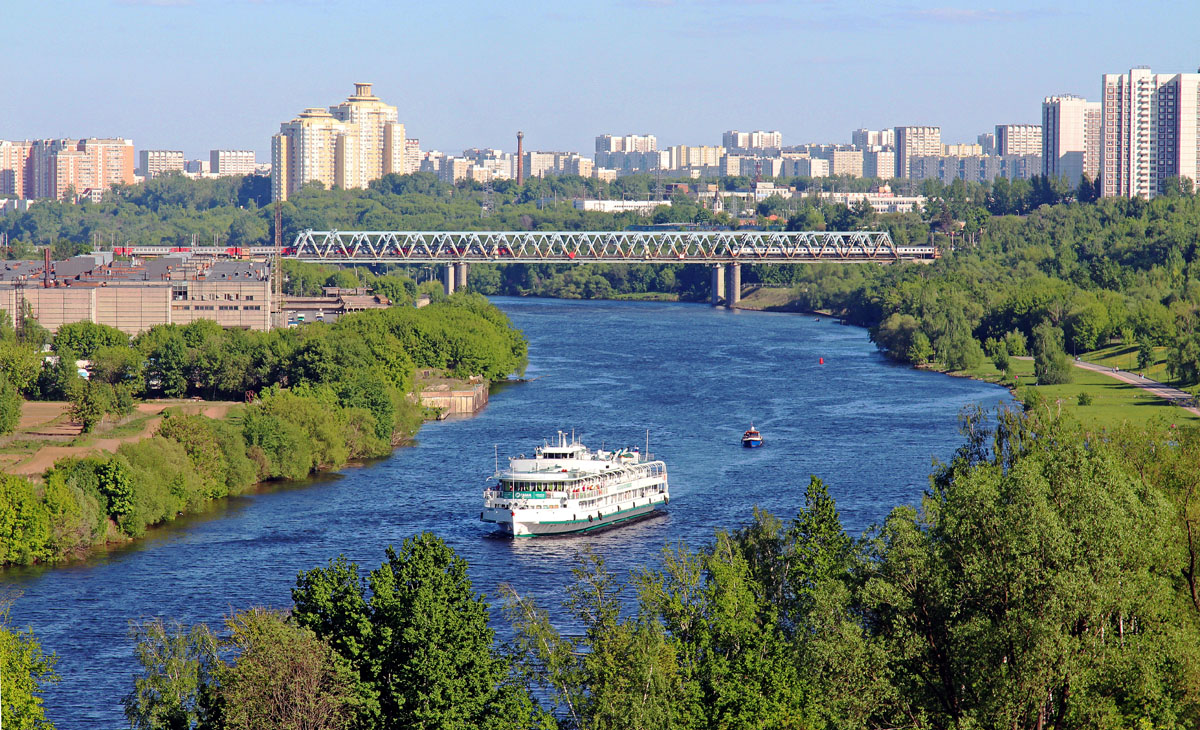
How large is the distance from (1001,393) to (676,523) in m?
26.4

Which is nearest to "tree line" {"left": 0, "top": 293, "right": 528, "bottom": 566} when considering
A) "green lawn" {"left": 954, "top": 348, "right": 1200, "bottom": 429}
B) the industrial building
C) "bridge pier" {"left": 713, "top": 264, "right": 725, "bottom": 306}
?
the industrial building

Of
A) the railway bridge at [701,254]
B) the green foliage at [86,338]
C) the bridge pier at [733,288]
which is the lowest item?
the green foliage at [86,338]

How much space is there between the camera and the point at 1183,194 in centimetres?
11362

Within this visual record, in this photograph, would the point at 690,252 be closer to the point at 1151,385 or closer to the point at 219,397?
the point at 1151,385

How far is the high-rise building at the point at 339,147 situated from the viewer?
18288 centimetres

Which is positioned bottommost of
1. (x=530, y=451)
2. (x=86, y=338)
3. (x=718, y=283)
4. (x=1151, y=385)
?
(x=530, y=451)

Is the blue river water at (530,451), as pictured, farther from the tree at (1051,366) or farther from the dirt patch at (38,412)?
the dirt patch at (38,412)

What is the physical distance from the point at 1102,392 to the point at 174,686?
44.8m

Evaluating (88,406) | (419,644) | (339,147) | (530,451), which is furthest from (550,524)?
(339,147)

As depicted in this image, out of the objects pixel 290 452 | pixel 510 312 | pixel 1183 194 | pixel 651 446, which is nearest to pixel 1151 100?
pixel 1183 194

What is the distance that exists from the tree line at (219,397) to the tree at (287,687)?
16.0 m

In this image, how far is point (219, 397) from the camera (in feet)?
176

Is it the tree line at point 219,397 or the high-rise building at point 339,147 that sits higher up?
the high-rise building at point 339,147

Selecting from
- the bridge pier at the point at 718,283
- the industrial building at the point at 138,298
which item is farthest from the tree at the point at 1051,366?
the bridge pier at the point at 718,283
